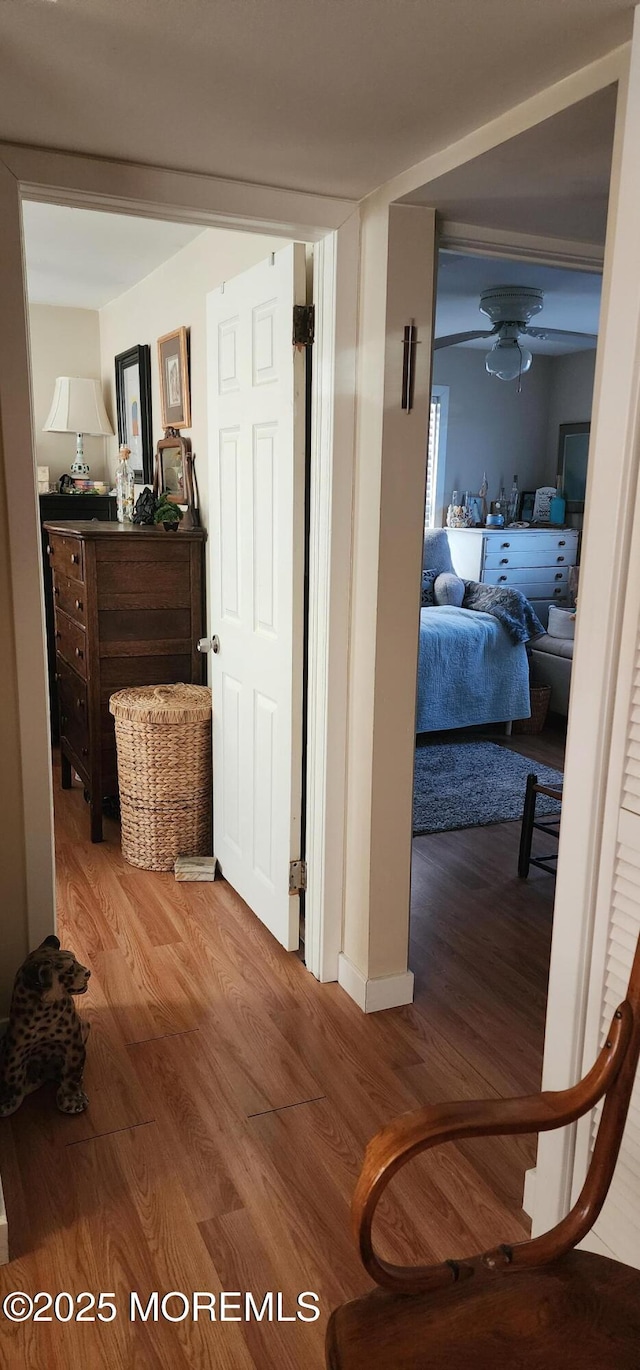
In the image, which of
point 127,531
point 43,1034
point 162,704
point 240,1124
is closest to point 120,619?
point 127,531

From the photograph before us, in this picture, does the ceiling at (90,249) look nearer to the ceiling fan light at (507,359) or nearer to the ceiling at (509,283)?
the ceiling at (509,283)

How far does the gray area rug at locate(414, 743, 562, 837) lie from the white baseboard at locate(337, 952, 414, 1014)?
49.7 inches

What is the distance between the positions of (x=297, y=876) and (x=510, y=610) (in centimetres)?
307

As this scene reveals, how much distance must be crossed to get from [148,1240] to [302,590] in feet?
5.34

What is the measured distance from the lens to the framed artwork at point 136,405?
A: 4.51 metres

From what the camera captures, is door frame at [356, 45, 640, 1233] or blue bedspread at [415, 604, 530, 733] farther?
blue bedspread at [415, 604, 530, 733]

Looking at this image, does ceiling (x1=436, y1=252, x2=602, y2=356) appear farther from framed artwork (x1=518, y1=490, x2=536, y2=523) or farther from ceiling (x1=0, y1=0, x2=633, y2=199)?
ceiling (x1=0, y1=0, x2=633, y2=199)

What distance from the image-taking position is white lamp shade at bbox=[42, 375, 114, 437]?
5.23 metres

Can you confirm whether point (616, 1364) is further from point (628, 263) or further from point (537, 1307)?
point (628, 263)

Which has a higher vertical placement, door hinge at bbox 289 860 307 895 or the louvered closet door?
the louvered closet door

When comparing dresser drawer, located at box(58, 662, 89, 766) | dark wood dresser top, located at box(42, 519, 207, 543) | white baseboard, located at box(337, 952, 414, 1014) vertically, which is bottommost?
white baseboard, located at box(337, 952, 414, 1014)

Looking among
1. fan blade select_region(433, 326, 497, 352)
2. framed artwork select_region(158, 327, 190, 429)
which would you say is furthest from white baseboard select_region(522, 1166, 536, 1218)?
fan blade select_region(433, 326, 497, 352)

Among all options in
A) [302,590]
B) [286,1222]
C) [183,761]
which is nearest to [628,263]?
[302,590]

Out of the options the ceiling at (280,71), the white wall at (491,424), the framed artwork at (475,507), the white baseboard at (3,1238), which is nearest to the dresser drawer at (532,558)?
the framed artwork at (475,507)
